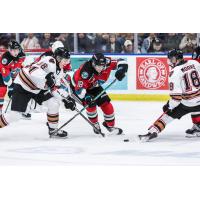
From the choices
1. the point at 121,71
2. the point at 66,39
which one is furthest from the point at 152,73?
the point at 121,71

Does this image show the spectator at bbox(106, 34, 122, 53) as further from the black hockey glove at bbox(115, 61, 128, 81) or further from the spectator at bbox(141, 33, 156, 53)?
the black hockey glove at bbox(115, 61, 128, 81)

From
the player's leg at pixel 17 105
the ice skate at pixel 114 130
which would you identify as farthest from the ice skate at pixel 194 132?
the player's leg at pixel 17 105

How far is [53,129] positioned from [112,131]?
446mm

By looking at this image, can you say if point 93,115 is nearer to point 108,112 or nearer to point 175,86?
point 108,112

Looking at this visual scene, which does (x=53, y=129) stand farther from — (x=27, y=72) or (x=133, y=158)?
(x=133, y=158)

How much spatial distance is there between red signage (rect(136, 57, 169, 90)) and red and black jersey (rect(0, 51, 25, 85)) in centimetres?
148

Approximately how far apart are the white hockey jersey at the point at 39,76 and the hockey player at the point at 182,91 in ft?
2.42

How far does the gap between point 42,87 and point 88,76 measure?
0.33m

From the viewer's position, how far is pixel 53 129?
4.78 m

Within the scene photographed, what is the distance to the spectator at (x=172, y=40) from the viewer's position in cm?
603

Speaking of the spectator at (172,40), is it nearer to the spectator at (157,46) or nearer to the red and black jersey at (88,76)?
the spectator at (157,46)

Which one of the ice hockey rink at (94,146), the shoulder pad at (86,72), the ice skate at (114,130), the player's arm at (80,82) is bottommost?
the ice hockey rink at (94,146)

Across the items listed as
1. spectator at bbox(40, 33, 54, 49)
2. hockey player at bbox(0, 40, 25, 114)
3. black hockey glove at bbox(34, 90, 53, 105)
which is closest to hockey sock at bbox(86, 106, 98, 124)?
black hockey glove at bbox(34, 90, 53, 105)

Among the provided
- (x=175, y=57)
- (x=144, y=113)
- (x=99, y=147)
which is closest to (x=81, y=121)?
(x=144, y=113)
